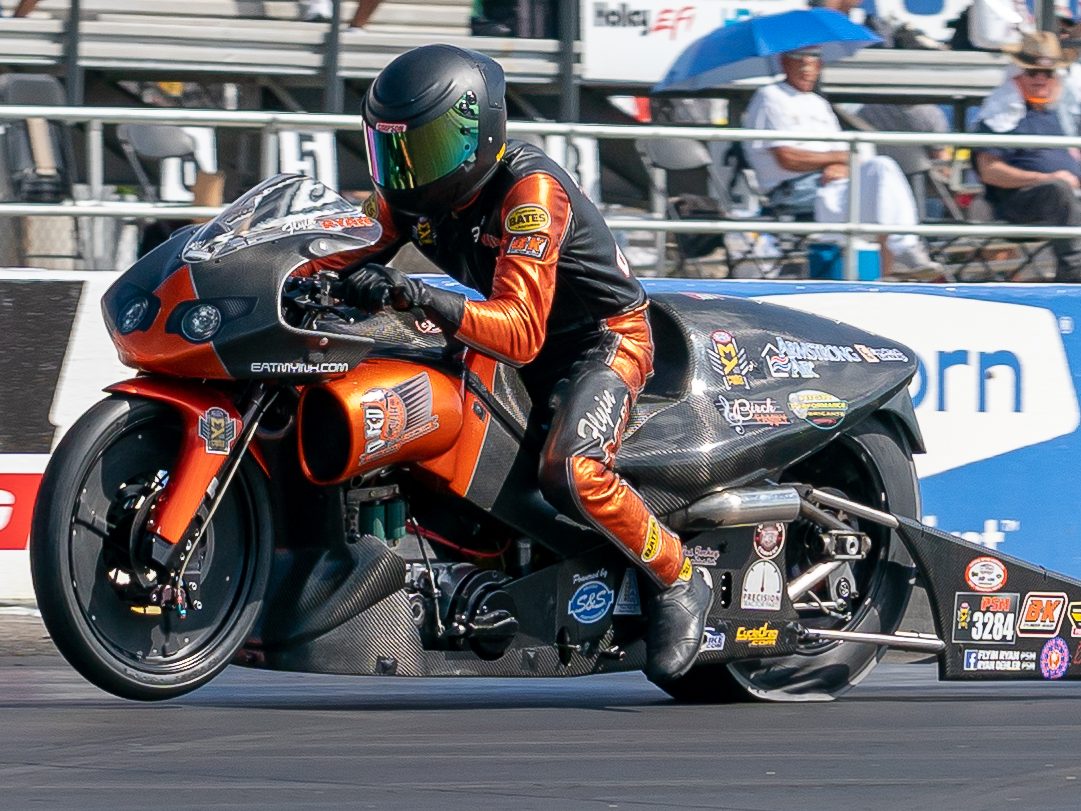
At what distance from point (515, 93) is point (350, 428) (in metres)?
6.45

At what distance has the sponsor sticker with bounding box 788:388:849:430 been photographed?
249 inches

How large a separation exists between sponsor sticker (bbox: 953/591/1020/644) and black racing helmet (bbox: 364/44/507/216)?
2.11 m

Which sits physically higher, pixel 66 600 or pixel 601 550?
pixel 66 600

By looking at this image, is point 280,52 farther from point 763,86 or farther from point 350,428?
point 350,428

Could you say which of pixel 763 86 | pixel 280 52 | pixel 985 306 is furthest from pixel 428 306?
pixel 280 52

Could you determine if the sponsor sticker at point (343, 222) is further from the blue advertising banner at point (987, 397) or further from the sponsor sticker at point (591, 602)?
the blue advertising banner at point (987, 397)

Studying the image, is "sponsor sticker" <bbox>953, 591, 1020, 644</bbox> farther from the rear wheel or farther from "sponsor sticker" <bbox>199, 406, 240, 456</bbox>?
"sponsor sticker" <bbox>199, 406, 240, 456</bbox>

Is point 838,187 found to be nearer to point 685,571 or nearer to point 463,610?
point 685,571

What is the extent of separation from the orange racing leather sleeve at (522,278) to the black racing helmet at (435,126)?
15cm

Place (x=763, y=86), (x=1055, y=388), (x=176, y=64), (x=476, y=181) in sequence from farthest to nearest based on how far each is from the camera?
(x=176, y=64) → (x=763, y=86) → (x=1055, y=388) → (x=476, y=181)

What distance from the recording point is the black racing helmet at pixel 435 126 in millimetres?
5492

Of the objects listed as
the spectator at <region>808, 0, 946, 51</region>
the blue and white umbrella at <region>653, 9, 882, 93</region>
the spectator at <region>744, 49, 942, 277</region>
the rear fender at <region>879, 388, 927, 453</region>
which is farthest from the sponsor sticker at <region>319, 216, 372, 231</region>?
the spectator at <region>808, 0, 946, 51</region>

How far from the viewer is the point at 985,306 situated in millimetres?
8445

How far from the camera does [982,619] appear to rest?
6.52 m
